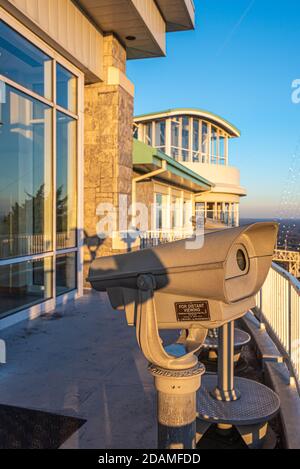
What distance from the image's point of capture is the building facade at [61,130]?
19.8 ft

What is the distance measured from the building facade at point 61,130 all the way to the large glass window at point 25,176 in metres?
0.02

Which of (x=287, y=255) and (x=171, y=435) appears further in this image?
(x=287, y=255)

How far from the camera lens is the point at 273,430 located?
3195 millimetres

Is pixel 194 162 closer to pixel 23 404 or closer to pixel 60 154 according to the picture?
pixel 60 154

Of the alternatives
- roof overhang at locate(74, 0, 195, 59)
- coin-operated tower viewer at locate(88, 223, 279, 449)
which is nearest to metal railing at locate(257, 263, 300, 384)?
coin-operated tower viewer at locate(88, 223, 279, 449)

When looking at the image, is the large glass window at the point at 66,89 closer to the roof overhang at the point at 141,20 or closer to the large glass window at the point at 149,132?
the roof overhang at the point at 141,20

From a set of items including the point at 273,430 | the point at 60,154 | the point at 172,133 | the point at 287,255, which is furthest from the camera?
the point at 287,255

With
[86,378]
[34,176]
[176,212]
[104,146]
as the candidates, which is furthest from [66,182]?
[176,212]

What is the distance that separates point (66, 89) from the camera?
7.64 m

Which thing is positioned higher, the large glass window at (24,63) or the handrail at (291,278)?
the large glass window at (24,63)

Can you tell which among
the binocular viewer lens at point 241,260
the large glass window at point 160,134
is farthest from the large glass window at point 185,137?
the binocular viewer lens at point 241,260

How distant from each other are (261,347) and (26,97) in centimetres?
510

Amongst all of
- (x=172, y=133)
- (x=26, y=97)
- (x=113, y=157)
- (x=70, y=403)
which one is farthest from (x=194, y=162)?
(x=70, y=403)

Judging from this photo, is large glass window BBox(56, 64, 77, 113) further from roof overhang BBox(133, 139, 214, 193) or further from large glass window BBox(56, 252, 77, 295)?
large glass window BBox(56, 252, 77, 295)
